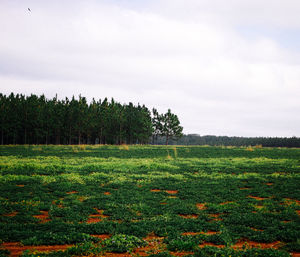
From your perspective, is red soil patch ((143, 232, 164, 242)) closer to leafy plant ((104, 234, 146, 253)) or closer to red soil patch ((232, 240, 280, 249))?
leafy plant ((104, 234, 146, 253))

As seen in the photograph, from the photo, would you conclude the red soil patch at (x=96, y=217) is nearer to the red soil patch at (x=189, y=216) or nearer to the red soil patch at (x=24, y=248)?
the red soil patch at (x=24, y=248)

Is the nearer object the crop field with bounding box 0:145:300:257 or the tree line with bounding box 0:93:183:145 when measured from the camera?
the crop field with bounding box 0:145:300:257

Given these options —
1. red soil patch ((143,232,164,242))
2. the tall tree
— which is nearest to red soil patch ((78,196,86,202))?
red soil patch ((143,232,164,242))

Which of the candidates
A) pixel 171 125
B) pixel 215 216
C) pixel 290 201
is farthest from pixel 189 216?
pixel 171 125

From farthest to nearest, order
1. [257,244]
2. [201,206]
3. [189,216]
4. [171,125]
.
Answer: [171,125], [201,206], [189,216], [257,244]

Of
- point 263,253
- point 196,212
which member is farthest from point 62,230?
point 263,253

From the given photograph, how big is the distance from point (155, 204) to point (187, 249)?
5839mm

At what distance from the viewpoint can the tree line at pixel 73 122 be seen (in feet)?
293

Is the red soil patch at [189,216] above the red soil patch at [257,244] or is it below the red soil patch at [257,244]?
below

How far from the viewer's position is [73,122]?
9812cm

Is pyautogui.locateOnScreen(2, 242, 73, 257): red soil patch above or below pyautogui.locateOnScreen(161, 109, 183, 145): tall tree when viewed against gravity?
below

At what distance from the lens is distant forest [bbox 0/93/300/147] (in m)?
89.4

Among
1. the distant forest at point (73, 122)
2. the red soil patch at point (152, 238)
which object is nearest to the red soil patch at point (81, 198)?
the red soil patch at point (152, 238)

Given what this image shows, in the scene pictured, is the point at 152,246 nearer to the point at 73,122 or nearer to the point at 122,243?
the point at 122,243
